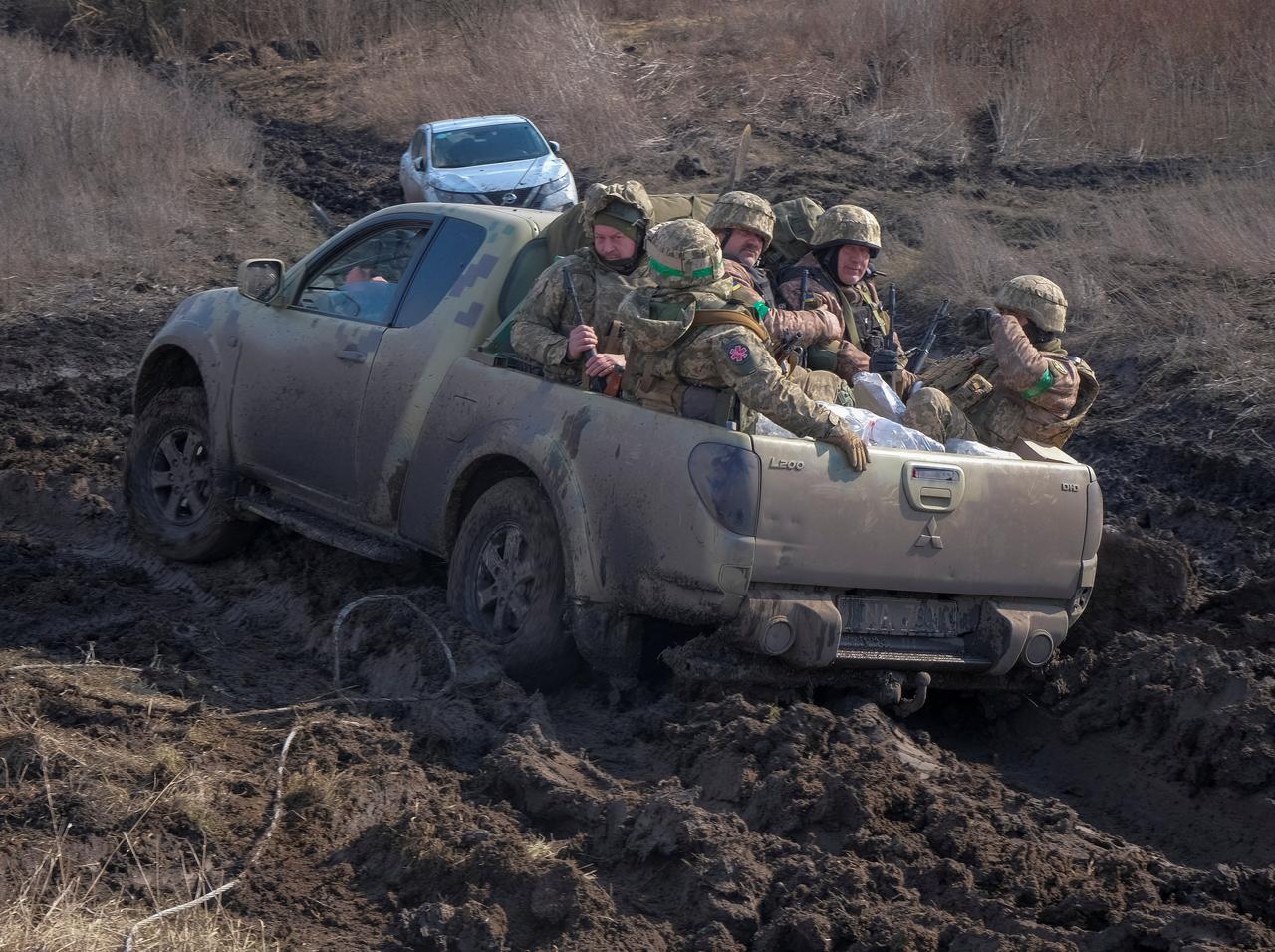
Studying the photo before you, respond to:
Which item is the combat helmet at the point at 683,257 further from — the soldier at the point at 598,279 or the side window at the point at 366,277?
the side window at the point at 366,277

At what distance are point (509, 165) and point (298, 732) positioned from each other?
13.2m

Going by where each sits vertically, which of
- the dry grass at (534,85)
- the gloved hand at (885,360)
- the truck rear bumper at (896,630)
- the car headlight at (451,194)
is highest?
the dry grass at (534,85)

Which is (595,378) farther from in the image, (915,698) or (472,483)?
(915,698)

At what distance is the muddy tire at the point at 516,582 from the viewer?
594cm

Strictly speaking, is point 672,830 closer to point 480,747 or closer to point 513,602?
point 480,747

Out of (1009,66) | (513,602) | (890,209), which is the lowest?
(513,602)

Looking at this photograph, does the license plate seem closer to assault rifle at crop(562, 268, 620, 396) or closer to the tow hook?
the tow hook

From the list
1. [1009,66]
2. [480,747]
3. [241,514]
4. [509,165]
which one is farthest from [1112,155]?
[480,747]

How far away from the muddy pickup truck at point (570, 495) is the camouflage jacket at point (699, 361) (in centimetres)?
13

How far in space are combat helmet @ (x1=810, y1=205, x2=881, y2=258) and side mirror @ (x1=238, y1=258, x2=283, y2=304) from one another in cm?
241

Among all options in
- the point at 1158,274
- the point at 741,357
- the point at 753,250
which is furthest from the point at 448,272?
the point at 1158,274

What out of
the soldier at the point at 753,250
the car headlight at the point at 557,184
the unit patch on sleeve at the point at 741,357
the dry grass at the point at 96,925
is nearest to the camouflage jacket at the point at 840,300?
the soldier at the point at 753,250

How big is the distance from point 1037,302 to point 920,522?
57.8 inches

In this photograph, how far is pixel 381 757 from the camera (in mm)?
5273
